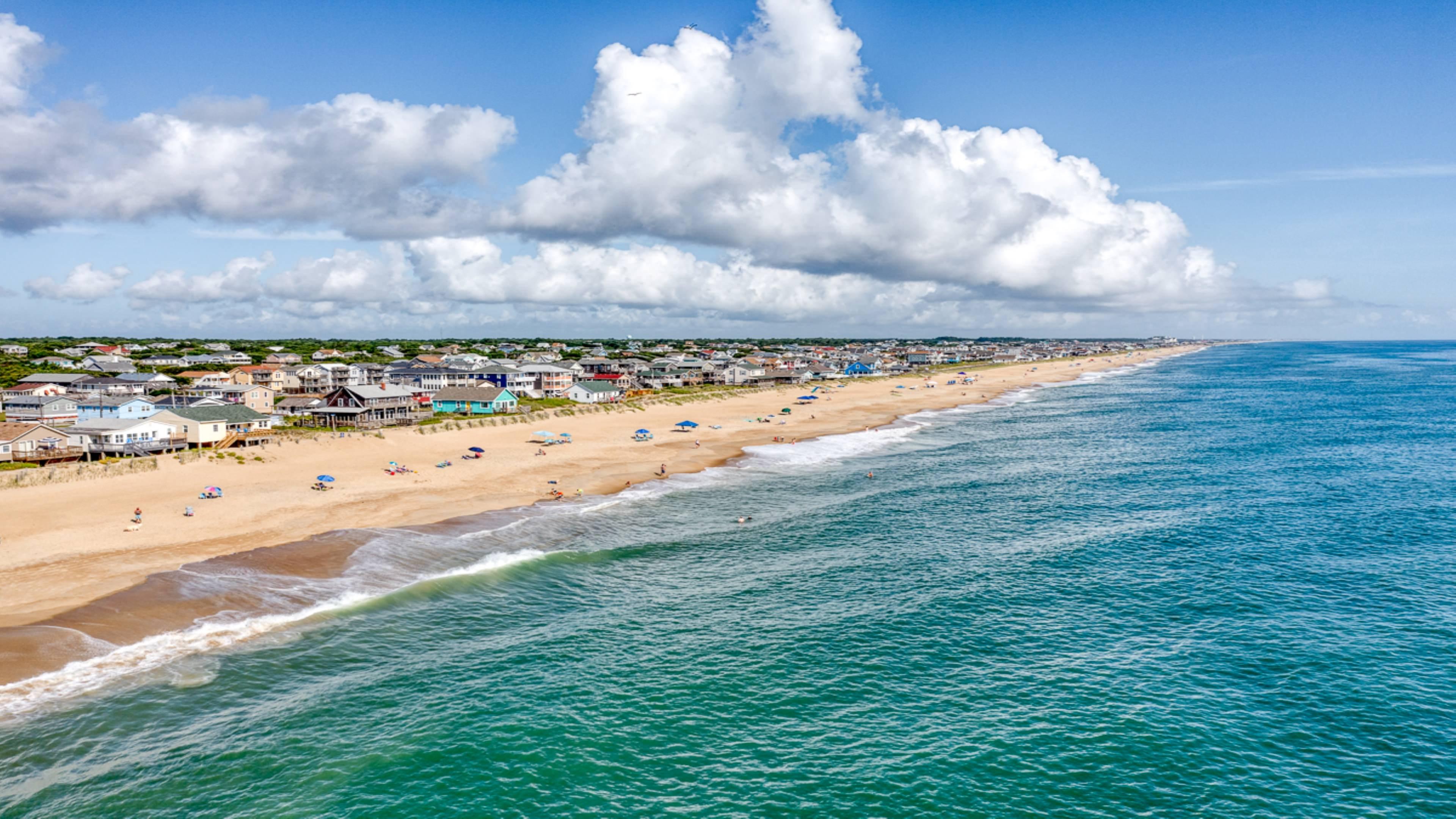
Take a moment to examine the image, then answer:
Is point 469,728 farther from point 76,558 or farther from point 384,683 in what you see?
point 76,558

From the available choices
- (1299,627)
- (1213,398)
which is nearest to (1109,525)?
(1299,627)

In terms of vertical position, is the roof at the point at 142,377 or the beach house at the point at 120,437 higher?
the roof at the point at 142,377

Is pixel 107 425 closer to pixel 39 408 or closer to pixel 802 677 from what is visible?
pixel 39 408

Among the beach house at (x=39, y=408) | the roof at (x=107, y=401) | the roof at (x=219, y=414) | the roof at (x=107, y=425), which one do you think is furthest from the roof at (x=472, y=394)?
the beach house at (x=39, y=408)

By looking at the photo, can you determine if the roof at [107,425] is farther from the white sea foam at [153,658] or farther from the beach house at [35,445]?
the white sea foam at [153,658]

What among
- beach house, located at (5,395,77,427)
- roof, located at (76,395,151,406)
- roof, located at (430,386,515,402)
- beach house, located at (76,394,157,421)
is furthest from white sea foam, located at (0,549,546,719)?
beach house, located at (5,395,77,427)

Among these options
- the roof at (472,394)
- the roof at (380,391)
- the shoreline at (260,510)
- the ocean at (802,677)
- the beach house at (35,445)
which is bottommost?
the ocean at (802,677)
